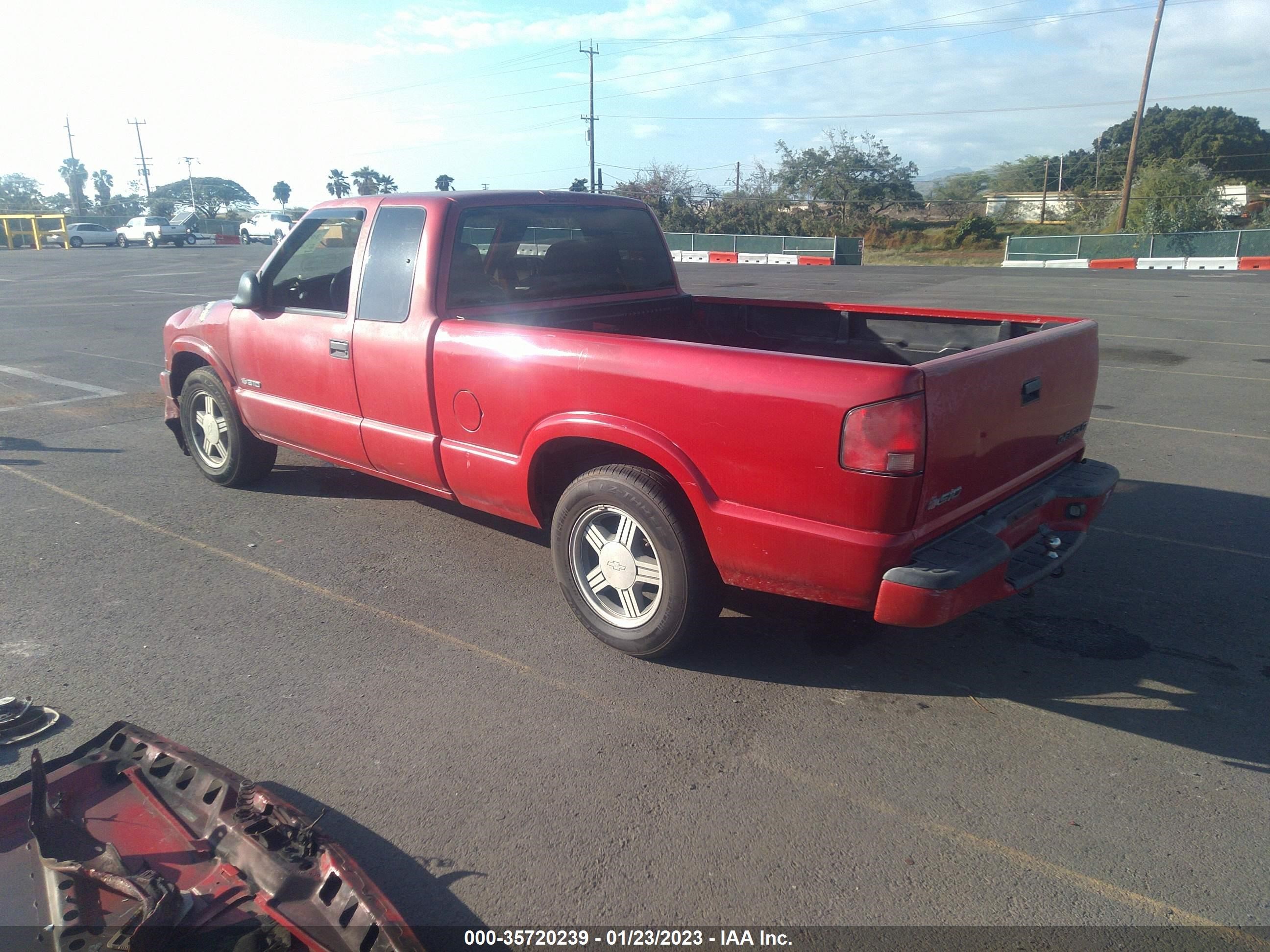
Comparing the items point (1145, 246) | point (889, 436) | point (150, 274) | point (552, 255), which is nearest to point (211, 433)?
point (552, 255)

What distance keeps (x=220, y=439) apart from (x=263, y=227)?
185 ft

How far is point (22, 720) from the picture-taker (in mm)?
3449

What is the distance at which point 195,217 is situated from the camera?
2222 inches

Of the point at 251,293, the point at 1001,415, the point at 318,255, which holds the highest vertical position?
the point at 318,255

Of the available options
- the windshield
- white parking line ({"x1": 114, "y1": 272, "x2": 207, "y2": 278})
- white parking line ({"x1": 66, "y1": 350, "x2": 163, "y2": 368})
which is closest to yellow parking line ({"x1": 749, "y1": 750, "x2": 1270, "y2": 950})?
the windshield

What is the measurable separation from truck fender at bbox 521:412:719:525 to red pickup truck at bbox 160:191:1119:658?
0.4 inches

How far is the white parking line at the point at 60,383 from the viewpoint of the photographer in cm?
959

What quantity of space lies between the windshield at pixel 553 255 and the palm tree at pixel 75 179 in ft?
282

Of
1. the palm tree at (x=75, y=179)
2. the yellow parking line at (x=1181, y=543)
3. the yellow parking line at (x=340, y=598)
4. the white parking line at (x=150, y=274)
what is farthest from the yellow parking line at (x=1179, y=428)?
the palm tree at (x=75, y=179)

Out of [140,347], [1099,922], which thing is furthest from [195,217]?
[1099,922]

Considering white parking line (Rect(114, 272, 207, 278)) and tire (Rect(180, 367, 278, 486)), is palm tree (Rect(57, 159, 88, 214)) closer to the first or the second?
white parking line (Rect(114, 272, 207, 278))

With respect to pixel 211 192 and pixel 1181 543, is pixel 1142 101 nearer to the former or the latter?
Result: pixel 1181 543

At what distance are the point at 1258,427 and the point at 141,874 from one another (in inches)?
348

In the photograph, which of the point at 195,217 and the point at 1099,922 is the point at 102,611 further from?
the point at 195,217
